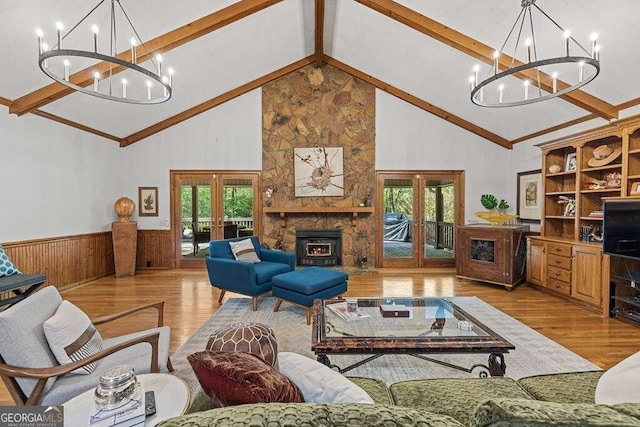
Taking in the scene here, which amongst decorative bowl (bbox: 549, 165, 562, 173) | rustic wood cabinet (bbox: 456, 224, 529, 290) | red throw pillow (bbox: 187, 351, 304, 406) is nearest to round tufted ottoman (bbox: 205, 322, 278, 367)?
red throw pillow (bbox: 187, 351, 304, 406)

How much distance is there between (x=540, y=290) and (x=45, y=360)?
6.11 meters

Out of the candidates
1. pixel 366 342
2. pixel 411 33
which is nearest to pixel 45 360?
pixel 366 342

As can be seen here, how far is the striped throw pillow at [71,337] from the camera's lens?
1.74 metres

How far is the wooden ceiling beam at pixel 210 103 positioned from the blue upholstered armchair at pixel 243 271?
133 inches

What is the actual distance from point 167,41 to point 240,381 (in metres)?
4.53

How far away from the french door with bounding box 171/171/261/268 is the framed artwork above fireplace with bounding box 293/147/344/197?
0.93 m

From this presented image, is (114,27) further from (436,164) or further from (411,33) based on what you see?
(436,164)

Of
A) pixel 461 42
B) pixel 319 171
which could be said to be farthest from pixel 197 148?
pixel 461 42

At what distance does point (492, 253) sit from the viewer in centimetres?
542

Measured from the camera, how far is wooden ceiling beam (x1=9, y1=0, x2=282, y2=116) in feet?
13.6

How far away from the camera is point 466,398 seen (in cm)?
154

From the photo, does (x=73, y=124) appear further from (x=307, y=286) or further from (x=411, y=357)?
(x=411, y=357)

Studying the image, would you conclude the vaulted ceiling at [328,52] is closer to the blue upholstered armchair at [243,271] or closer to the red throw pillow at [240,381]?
the blue upholstered armchair at [243,271]

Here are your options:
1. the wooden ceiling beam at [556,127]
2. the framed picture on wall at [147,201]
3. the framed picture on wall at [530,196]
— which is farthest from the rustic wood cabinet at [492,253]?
the framed picture on wall at [147,201]
